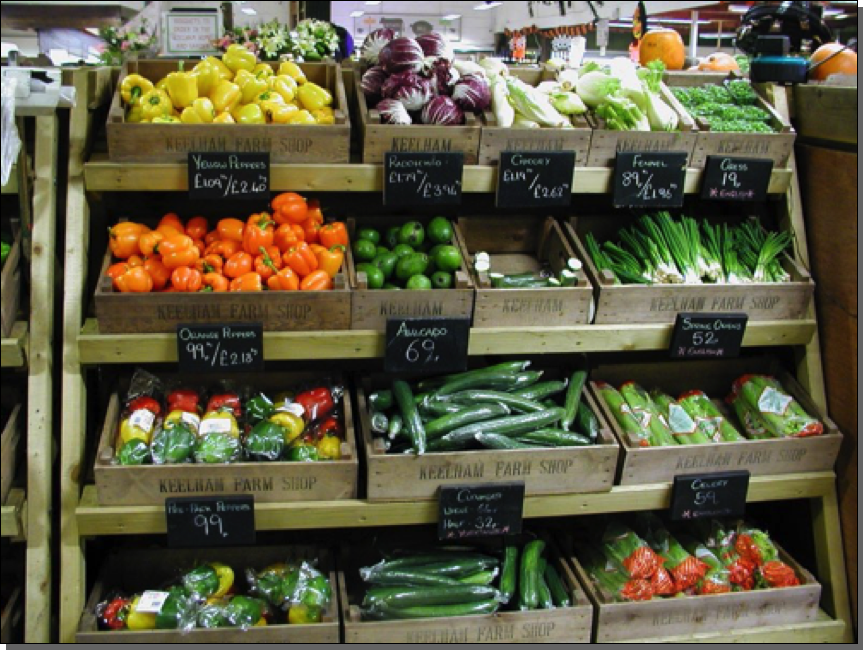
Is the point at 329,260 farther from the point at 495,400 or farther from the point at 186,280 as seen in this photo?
the point at 495,400

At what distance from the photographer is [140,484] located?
181cm

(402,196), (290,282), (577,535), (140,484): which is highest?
(402,196)

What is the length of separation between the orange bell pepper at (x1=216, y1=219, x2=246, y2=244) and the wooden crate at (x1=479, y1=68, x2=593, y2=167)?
2.14 ft

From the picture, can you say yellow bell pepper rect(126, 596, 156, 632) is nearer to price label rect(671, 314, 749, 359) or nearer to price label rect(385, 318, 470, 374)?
price label rect(385, 318, 470, 374)

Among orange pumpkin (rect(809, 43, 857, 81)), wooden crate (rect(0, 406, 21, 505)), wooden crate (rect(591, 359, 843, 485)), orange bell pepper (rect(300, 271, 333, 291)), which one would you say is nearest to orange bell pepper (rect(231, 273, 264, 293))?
orange bell pepper (rect(300, 271, 333, 291))

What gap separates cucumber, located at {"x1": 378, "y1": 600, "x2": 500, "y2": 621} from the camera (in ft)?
6.26

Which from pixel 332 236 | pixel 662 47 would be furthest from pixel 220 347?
pixel 662 47

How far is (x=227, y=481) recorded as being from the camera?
182 cm

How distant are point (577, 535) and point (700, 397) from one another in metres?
0.57

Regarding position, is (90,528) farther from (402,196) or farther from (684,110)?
(684,110)

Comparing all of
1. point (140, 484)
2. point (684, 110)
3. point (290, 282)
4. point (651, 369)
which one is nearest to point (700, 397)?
point (651, 369)

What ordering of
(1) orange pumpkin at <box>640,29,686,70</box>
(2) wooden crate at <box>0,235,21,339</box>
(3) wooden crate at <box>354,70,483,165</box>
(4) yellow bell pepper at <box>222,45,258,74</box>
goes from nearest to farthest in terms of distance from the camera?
(2) wooden crate at <box>0,235,21,339</box>, (3) wooden crate at <box>354,70,483,165</box>, (4) yellow bell pepper at <box>222,45,258,74</box>, (1) orange pumpkin at <box>640,29,686,70</box>

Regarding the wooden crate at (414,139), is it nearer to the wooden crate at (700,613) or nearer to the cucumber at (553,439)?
the cucumber at (553,439)

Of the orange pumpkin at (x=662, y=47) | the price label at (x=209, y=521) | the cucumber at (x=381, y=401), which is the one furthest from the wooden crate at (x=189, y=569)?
the orange pumpkin at (x=662, y=47)
